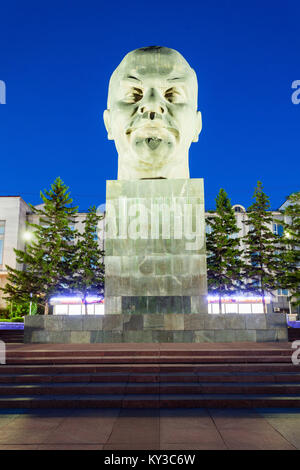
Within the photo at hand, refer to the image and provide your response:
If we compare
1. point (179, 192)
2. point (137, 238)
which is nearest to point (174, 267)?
point (137, 238)

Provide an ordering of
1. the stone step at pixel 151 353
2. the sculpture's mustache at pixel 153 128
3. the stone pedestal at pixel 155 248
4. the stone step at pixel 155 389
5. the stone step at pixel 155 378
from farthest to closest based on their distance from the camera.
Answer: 1. the sculpture's mustache at pixel 153 128
2. the stone pedestal at pixel 155 248
3. the stone step at pixel 151 353
4. the stone step at pixel 155 378
5. the stone step at pixel 155 389

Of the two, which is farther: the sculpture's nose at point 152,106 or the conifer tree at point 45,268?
the conifer tree at point 45,268

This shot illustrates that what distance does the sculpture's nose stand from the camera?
34.8 feet

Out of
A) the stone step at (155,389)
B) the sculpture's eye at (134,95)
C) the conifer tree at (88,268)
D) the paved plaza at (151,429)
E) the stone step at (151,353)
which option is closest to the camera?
the paved plaza at (151,429)

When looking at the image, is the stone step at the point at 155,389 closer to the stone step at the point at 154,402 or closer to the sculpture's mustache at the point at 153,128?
the stone step at the point at 154,402

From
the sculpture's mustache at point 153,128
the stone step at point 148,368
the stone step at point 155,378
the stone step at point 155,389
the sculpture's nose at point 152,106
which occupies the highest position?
the sculpture's nose at point 152,106

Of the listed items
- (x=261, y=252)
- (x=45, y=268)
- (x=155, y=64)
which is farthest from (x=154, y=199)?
(x=261, y=252)

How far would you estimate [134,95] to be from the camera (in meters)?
11.2

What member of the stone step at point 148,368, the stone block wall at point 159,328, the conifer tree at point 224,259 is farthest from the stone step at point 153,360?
the conifer tree at point 224,259

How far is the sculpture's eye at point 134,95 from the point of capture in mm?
11125

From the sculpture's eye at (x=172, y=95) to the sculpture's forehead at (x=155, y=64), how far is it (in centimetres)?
48

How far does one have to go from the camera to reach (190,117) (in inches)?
442

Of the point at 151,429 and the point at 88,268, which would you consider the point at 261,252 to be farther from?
the point at 151,429

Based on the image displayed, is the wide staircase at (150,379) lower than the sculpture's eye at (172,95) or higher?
lower
